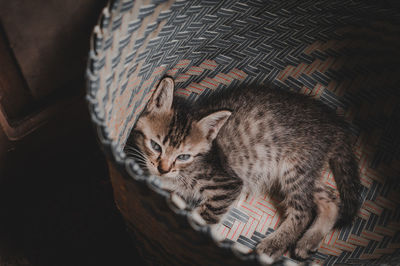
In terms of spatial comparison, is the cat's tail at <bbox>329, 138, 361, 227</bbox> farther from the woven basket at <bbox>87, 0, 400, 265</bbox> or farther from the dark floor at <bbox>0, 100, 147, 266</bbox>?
the dark floor at <bbox>0, 100, 147, 266</bbox>

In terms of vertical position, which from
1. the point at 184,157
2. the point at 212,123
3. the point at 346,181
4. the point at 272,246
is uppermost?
the point at 212,123

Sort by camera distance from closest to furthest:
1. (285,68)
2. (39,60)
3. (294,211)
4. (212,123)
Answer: (39,60) < (212,123) < (294,211) < (285,68)

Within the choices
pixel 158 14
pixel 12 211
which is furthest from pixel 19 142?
pixel 158 14

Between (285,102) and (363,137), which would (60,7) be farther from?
(363,137)

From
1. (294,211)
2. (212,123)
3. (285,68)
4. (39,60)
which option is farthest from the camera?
(285,68)

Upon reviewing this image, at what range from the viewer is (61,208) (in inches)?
49.9

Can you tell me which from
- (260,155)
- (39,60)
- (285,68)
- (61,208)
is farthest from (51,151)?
(285,68)

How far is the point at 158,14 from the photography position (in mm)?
950

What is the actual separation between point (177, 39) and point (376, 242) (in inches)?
42.2

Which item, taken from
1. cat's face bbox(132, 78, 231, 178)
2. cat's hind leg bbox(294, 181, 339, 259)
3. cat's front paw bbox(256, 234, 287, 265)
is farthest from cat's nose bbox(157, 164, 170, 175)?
cat's hind leg bbox(294, 181, 339, 259)

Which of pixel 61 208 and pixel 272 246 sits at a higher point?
pixel 61 208

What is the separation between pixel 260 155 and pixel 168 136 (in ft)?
1.27

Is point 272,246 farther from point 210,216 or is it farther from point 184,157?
point 184,157

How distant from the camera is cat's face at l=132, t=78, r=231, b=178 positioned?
1.12m
